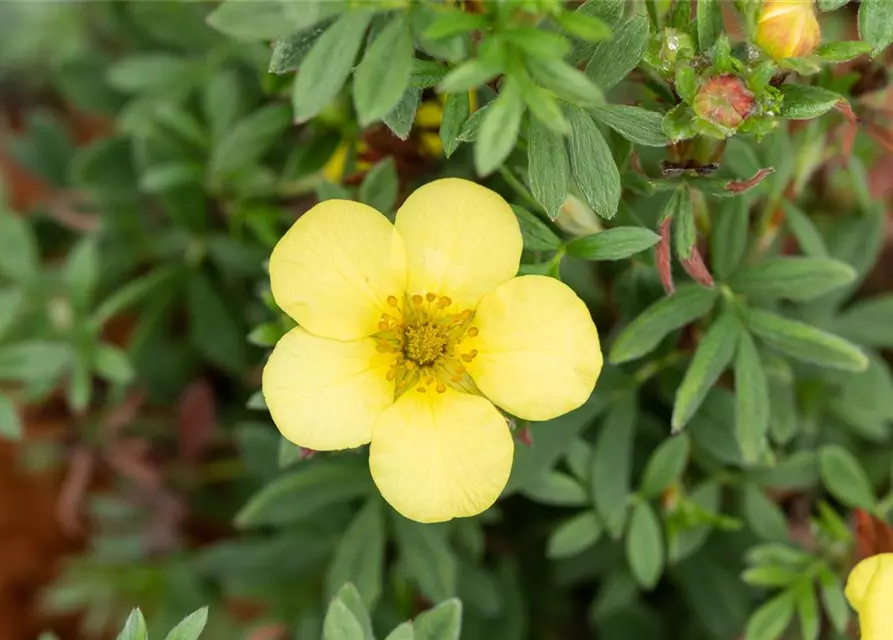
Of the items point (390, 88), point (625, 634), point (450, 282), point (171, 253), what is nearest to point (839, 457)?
point (625, 634)

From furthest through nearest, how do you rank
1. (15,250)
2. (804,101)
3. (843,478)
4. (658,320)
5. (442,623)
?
(15,250) → (843,478) → (658,320) → (442,623) → (804,101)

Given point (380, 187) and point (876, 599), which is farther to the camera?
point (380, 187)

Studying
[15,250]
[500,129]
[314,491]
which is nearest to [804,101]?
[500,129]

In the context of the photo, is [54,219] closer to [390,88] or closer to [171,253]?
[171,253]

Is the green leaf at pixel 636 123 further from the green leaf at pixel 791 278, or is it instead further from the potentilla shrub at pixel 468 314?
the green leaf at pixel 791 278

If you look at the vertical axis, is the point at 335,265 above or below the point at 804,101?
below

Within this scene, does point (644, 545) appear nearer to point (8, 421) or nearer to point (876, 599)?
point (876, 599)

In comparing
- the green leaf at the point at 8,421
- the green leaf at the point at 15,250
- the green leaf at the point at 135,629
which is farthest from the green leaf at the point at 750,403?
the green leaf at the point at 15,250
